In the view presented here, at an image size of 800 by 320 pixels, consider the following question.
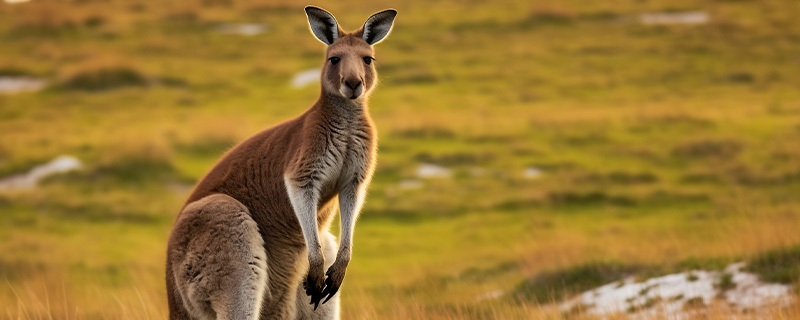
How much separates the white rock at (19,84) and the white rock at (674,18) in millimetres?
26947

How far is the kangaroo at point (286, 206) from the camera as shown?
15.3 ft

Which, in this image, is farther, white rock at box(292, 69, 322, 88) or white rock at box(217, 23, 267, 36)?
white rock at box(217, 23, 267, 36)

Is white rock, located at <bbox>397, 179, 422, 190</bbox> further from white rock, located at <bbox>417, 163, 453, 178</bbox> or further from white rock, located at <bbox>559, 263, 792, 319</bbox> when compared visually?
white rock, located at <bbox>559, 263, 792, 319</bbox>

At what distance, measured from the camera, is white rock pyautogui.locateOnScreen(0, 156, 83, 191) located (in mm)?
20359

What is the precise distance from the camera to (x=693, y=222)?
16.2m

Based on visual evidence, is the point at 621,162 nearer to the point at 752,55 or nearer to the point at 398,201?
the point at 398,201

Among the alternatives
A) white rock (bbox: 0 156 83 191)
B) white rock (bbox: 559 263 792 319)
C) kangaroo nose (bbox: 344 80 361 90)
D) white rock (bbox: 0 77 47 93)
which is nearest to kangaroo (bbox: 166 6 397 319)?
kangaroo nose (bbox: 344 80 361 90)

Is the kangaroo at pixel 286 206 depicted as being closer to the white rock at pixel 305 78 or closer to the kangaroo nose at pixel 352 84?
the kangaroo nose at pixel 352 84

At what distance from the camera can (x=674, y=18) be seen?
147 feet

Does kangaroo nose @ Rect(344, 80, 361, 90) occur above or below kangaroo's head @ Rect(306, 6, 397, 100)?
below

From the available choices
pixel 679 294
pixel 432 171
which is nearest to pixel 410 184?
pixel 432 171

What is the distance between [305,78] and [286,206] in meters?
28.5

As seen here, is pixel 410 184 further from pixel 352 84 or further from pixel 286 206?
pixel 352 84

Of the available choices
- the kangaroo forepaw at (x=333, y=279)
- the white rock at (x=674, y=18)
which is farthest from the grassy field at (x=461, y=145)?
the kangaroo forepaw at (x=333, y=279)
